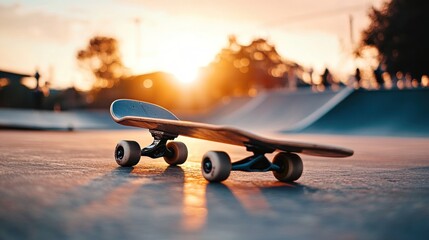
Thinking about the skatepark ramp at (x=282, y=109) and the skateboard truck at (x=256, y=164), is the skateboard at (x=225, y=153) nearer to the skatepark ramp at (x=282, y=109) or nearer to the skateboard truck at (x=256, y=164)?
the skateboard truck at (x=256, y=164)

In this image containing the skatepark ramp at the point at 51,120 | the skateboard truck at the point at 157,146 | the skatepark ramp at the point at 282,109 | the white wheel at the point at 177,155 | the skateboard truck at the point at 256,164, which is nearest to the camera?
the skateboard truck at the point at 256,164

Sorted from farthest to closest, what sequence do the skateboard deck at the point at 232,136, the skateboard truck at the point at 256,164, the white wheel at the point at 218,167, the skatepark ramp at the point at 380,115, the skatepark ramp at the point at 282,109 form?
1. the skatepark ramp at the point at 282,109
2. the skatepark ramp at the point at 380,115
3. the skateboard truck at the point at 256,164
4. the white wheel at the point at 218,167
5. the skateboard deck at the point at 232,136

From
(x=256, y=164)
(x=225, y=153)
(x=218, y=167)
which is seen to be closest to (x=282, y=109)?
(x=256, y=164)

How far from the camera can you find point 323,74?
36281 millimetres

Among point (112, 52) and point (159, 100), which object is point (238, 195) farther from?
point (112, 52)

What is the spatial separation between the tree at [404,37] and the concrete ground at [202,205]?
933 inches

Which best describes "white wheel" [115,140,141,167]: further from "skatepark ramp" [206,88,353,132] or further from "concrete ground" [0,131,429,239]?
"skatepark ramp" [206,88,353,132]

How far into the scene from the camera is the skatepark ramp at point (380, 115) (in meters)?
21.4

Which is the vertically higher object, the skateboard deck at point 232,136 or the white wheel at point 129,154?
the skateboard deck at point 232,136

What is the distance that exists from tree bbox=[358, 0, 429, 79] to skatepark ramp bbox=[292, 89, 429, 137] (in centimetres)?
365

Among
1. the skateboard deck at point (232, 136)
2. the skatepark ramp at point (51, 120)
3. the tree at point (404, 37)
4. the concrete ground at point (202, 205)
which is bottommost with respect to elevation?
the concrete ground at point (202, 205)

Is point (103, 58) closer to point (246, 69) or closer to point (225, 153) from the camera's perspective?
point (246, 69)

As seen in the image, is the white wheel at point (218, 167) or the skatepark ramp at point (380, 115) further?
the skatepark ramp at point (380, 115)

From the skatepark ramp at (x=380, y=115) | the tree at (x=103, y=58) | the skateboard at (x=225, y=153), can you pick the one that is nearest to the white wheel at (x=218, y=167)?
the skateboard at (x=225, y=153)
